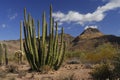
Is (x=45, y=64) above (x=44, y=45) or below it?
below

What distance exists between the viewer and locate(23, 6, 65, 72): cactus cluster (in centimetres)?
2192

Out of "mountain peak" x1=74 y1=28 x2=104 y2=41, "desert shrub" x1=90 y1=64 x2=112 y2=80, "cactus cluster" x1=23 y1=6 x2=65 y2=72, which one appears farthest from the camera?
"mountain peak" x1=74 y1=28 x2=104 y2=41

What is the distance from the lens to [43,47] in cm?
2198

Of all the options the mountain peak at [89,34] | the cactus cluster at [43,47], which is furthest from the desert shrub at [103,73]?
the mountain peak at [89,34]

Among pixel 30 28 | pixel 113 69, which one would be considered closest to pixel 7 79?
pixel 30 28

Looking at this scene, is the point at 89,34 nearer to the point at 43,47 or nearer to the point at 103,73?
the point at 43,47

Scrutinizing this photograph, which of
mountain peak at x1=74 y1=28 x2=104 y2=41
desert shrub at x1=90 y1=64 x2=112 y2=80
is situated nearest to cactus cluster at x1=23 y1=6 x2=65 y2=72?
desert shrub at x1=90 y1=64 x2=112 y2=80

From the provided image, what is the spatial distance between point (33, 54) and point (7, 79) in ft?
14.4

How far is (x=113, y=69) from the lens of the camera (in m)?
14.8

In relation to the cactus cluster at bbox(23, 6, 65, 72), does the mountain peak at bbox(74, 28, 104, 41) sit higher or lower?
higher

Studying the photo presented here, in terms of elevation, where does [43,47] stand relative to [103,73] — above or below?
above

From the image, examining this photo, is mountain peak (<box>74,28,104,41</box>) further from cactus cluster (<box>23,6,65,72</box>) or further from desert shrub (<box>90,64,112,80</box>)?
desert shrub (<box>90,64,112,80</box>)

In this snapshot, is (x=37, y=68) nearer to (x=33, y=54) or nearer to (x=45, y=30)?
(x=33, y=54)

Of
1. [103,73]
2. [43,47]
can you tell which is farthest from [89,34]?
[103,73]
